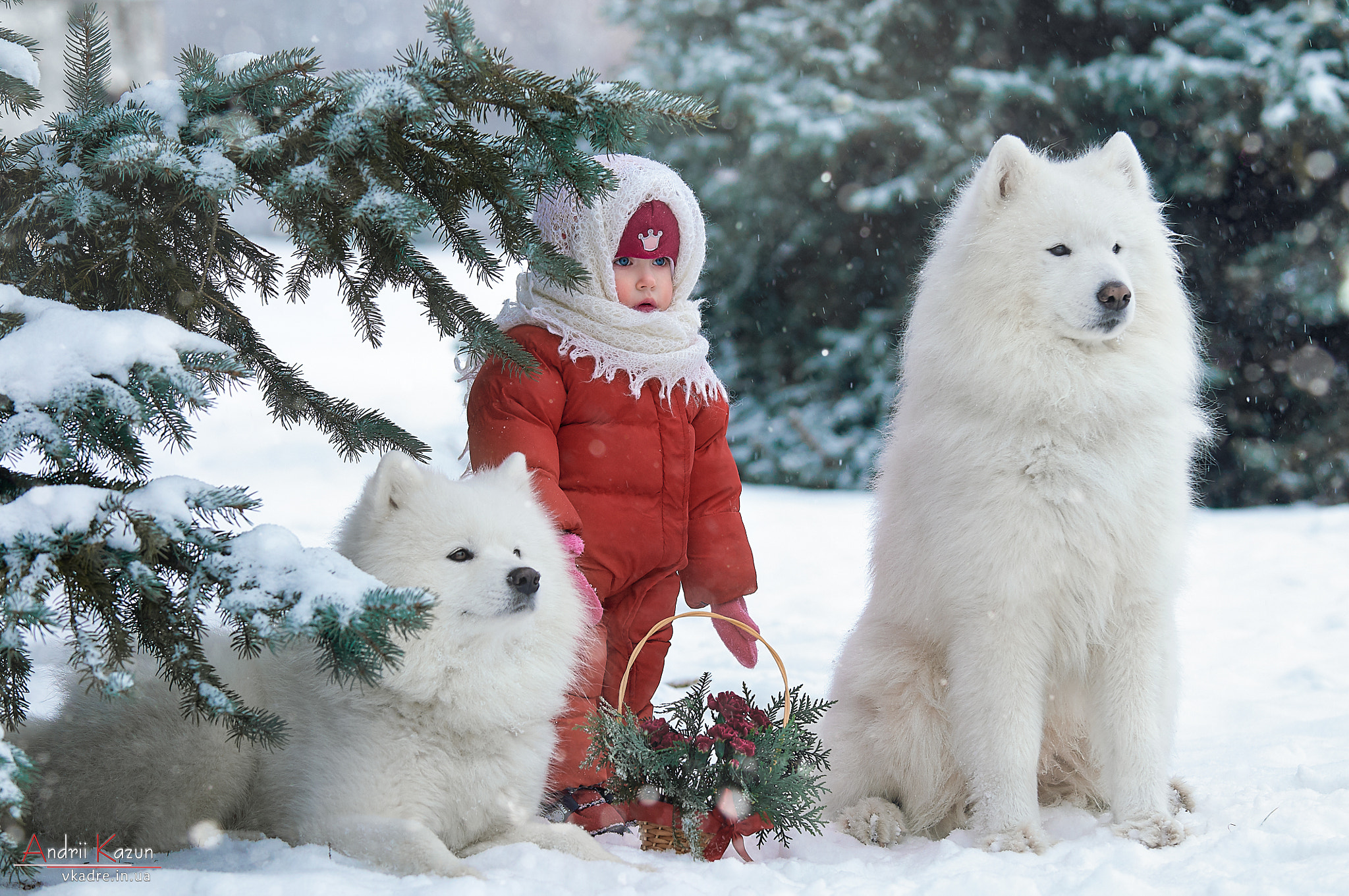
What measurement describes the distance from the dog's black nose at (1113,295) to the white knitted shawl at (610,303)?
124cm

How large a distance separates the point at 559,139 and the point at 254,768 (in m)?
1.62

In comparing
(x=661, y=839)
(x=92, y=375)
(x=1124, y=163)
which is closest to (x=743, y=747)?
(x=661, y=839)

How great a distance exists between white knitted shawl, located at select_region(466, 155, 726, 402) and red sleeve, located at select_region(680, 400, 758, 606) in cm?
26

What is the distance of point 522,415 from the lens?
9.92 ft

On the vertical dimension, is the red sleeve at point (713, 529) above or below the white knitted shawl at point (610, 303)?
below

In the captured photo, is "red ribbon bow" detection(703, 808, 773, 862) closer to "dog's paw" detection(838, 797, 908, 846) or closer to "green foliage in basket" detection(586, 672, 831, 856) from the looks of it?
"green foliage in basket" detection(586, 672, 831, 856)

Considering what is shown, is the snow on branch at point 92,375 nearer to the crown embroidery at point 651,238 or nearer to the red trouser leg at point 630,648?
the red trouser leg at point 630,648

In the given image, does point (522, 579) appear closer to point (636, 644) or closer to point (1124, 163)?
point (636, 644)

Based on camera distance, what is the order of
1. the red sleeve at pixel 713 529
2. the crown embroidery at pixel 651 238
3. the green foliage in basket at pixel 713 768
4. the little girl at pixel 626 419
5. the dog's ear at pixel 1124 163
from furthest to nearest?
the red sleeve at pixel 713 529
the crown embroidery at pixel 651 238
the little girl at pixel 626 419
the dog's ear at pixel 1124 163
the green foliage in basket at pixel 713 768

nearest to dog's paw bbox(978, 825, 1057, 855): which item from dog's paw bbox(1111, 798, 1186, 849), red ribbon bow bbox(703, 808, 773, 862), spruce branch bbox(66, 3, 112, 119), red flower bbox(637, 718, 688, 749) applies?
dog's paw bbox(1111, 798, 1186, 849)

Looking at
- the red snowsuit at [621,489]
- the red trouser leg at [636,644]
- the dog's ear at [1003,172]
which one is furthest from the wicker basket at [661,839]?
the dog's ear at [1003,172]

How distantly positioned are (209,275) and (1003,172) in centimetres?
214

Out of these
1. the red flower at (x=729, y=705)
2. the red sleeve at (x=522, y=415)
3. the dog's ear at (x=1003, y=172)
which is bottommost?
the red flower at (x=729, y=705)

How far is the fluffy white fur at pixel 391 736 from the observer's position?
214 cm
